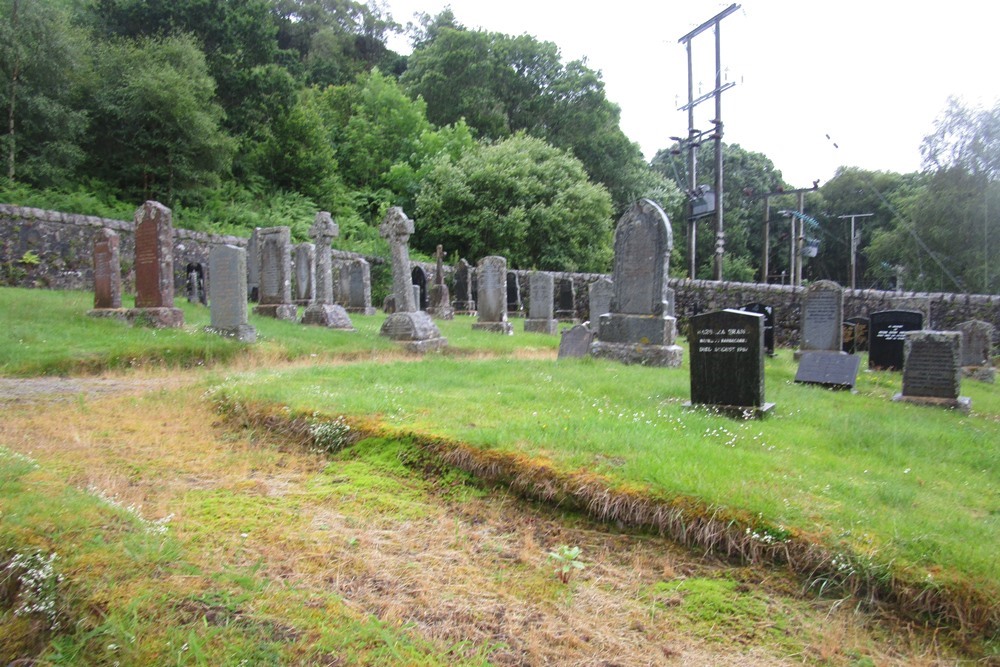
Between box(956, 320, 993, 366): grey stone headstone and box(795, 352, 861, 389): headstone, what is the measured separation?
5281mm

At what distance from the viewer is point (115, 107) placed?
22219mm

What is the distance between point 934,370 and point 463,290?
672 inches

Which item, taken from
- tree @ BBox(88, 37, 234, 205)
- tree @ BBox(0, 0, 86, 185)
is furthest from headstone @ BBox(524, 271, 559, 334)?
tree @ BBox(0, 0, 86, 185)

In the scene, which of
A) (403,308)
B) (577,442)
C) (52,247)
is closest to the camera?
(577,442)

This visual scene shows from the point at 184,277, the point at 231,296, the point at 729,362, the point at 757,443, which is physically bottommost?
the point at 757,443

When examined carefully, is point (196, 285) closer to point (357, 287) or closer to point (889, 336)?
point (357, 287)

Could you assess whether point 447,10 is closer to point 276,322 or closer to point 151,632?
point 276,322

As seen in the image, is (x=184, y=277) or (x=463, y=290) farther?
(x=463, y=290)

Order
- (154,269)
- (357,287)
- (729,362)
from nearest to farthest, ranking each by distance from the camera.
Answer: (729,362) → (154,269) → (357,287)

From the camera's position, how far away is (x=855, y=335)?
1466 cm

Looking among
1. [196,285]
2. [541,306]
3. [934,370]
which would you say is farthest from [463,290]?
[934,370]

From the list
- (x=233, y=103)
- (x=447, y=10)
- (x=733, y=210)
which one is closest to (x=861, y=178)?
(x=733, y=210)

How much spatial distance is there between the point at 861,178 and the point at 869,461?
45589mm

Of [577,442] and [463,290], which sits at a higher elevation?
[463,290]
